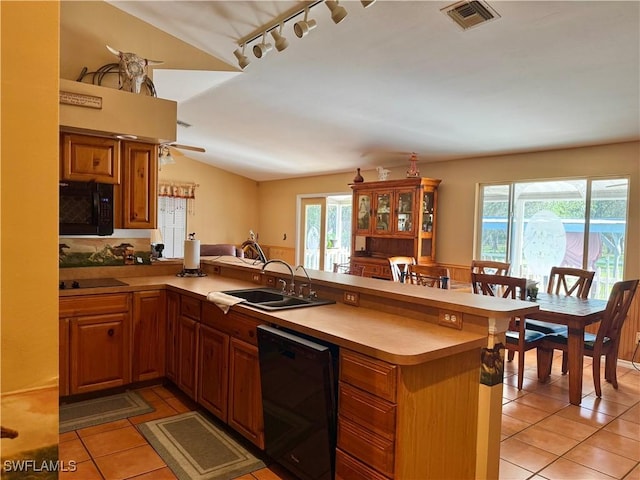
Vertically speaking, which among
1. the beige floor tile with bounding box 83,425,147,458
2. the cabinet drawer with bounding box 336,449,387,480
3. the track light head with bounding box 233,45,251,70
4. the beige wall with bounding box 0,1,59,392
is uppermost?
the track light head with bounding box 233,45,251,70

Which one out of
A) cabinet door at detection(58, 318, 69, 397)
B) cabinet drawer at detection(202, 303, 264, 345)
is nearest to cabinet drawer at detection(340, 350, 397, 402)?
cabinet drawer at detection(202, 303, 264, 345)

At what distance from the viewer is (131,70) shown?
3.33 m

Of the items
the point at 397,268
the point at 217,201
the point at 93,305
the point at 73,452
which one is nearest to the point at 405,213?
the point at 397,268

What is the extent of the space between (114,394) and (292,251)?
5.44m

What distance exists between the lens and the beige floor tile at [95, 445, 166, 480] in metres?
2.22

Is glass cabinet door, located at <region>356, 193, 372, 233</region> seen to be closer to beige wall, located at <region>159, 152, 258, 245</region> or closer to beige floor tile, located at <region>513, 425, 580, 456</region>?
beige wall, located at <region>159, 152, 258, 245</region>

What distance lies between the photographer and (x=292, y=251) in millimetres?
8453

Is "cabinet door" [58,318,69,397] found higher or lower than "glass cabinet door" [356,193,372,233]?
lower

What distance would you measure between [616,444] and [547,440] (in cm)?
41

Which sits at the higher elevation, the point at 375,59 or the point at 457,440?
the point at 375,59

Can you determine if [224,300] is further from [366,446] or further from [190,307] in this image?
[366,446]

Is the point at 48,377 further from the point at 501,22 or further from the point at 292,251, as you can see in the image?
the point at 292,251

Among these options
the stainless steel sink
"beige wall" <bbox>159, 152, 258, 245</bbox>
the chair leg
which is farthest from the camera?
"beige wall" <bbox>159, 152, 258, 245</bbox>

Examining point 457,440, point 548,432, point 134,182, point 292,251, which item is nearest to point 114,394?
point 134,182
